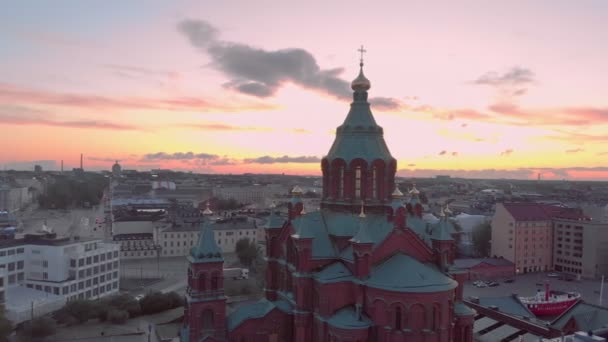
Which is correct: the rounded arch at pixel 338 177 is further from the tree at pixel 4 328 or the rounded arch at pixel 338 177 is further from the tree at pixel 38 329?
the tree at pixel 4 328

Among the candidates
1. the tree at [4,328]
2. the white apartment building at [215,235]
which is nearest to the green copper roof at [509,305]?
the tree at [4,328]

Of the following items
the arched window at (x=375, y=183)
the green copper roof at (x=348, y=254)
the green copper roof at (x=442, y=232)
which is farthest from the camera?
→ the arched window at (x=375, y=183)

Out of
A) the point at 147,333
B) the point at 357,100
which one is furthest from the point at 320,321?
the point at 147,333

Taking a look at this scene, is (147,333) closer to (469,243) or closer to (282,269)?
(282,269)

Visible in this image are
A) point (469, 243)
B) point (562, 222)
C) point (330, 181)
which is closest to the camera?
point (330, 181)

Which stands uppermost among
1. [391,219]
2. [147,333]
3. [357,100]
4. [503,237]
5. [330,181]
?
[357,100]

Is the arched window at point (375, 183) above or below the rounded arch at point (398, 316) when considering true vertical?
above
